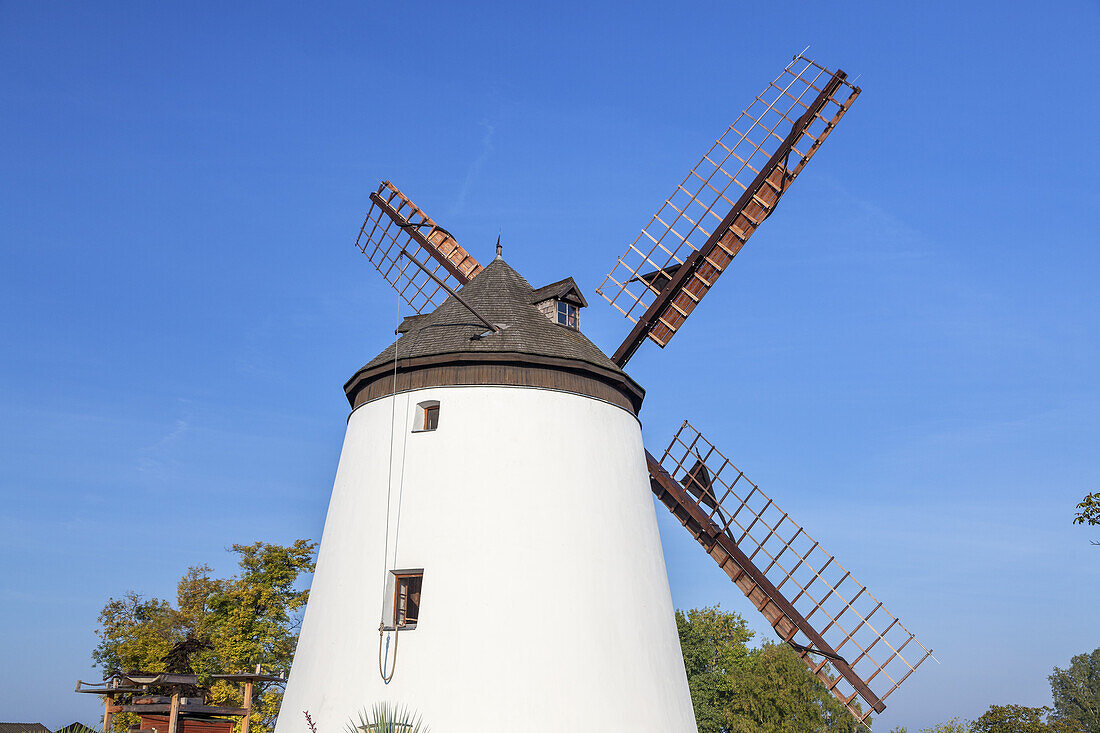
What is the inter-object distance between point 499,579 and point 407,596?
4.90 ft

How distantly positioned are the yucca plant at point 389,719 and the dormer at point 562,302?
7.13m

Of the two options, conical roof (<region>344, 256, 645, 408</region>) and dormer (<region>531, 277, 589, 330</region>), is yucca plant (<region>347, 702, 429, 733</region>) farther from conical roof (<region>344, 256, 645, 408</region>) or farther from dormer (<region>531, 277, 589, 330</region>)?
dormer (<region>531, 277, 589, 330</region>)

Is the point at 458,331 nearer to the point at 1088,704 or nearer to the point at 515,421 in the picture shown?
the point at 515,421

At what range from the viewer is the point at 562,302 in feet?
53.9

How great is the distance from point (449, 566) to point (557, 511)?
1797 millimetres

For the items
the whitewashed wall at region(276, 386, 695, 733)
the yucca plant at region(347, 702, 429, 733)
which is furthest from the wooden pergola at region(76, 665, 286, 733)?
the yucca plant at region(347, 702, 429, 733)

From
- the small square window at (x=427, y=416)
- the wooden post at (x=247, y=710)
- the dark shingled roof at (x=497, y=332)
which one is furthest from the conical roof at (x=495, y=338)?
the wooden post at (x=247, y=710)

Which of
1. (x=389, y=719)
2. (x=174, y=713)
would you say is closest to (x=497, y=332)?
(x=389, y=719)

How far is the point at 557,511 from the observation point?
13367 millimetres

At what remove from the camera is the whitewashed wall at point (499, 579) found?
12312 mm

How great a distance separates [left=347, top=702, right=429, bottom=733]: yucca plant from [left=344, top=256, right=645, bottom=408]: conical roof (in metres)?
5.21

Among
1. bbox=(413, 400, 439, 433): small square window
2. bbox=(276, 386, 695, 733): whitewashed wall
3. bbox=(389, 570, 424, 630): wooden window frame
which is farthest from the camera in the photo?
bbox=(413, 400, 439, 433): small square window

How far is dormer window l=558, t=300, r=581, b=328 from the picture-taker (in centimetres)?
1631

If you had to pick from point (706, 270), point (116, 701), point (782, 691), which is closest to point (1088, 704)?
point (782, 691)
